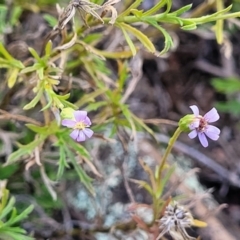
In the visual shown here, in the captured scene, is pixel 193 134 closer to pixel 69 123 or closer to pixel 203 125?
pixel 203 125

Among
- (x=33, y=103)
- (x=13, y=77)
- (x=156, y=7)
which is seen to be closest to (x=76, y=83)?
(x=13, y=77)

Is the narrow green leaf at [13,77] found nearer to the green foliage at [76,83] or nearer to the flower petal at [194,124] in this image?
the green foliage at [76,83]

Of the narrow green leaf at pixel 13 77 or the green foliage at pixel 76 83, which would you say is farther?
the narrow green leaf at pixel 13 77

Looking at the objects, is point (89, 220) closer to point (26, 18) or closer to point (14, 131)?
point (14, 131)

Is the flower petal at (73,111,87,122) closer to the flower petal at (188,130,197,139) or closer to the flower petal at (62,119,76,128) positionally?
the flower petal at (62,119,76,128)

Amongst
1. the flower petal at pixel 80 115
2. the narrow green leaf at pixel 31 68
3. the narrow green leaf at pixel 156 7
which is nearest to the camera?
the flower petal at pixel 80 115

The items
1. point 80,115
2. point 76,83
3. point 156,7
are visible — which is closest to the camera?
point 80,115

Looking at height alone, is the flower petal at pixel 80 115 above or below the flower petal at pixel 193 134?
above

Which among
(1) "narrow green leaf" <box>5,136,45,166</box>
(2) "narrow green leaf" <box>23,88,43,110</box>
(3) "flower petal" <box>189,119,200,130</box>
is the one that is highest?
(3) "flower petal" <box>189,119,200,130</box>

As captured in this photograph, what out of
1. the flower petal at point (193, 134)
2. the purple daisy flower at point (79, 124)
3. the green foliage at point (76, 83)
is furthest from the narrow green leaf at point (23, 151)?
the flower petal at point (193, 134)

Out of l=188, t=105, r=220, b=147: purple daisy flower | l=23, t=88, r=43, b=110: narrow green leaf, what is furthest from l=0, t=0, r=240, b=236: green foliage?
l=188, t=105, r=220, b=147: purple daisy flower

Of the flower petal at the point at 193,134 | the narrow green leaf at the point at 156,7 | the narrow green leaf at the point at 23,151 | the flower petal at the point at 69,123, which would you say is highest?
the narrow green leaf at the point at 156,7

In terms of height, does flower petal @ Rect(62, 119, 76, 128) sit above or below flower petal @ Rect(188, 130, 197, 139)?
above
